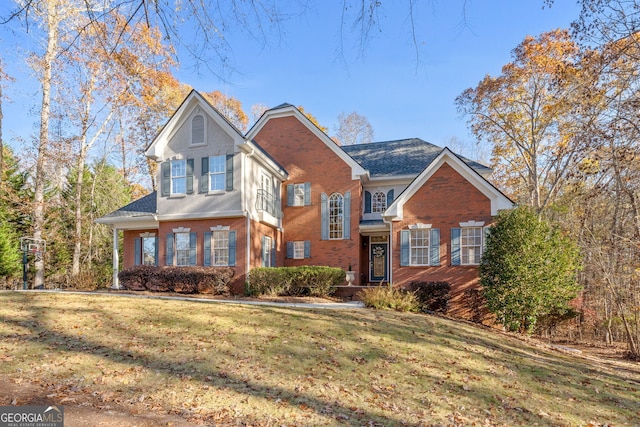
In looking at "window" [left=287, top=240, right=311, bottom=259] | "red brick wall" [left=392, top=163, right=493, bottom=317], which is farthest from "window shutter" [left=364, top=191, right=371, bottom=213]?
"red brick wall" [left=392, top=163, right=493, bottom=317]

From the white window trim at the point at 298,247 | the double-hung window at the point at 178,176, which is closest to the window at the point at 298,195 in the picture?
the white window trim at the point at 298,247

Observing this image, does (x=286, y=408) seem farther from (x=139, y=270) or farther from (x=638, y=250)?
(x=139, y=270)

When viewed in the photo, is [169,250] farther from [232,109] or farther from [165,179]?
[232,109]

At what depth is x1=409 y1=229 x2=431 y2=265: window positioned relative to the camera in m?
16.6

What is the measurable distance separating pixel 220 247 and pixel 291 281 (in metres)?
3.62

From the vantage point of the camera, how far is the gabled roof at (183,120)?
17438 millimetres

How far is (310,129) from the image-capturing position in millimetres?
20891

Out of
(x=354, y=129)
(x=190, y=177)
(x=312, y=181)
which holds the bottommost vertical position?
(x=190, y=177)

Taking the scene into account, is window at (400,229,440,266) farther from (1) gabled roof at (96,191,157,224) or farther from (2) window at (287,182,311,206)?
(1) gabled roof at (96,191,157,224)

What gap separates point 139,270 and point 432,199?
42.4ft

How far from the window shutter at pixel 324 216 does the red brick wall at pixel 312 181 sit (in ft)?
0.56

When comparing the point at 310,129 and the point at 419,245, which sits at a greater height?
the point at 310,129

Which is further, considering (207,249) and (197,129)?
(197,129)

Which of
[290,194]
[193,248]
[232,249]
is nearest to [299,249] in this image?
[290,194]
